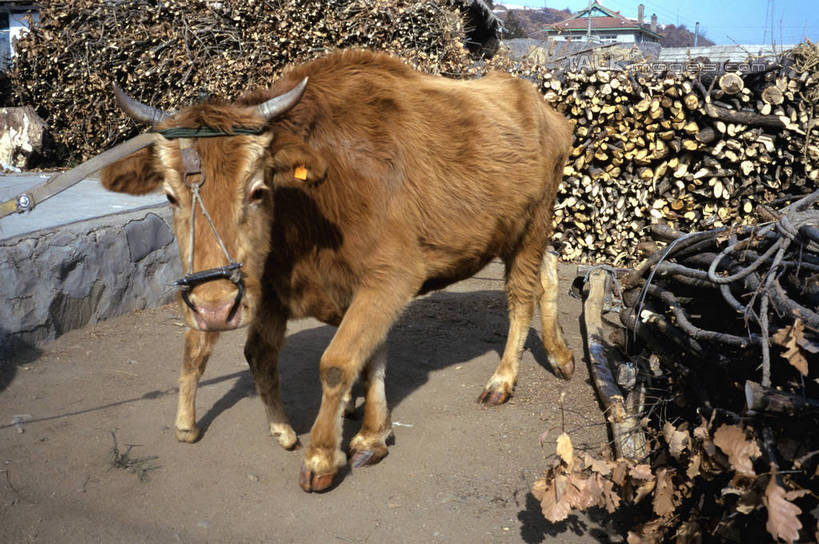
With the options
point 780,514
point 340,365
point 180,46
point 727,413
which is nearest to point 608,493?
point 727,413

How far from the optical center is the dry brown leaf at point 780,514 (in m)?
2.20

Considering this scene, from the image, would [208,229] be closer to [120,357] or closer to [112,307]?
[120,357]

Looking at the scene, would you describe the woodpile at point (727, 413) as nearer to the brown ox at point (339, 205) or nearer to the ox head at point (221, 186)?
the brown ox at point (339, 205)

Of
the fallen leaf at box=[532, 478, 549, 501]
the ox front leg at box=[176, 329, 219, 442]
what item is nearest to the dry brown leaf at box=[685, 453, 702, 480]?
the fallen leaf at box=[532, 478, 549, 501]

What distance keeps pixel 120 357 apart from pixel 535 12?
8955 cm

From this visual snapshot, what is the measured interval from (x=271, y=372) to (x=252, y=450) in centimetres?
45

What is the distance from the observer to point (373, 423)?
12.4 feet

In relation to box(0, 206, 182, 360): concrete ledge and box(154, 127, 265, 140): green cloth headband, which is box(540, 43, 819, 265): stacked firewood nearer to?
box(0, 206, 182, 360): concrete ledge

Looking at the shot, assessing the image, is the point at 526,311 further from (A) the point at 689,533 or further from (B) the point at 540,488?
(A) the point at 689,533

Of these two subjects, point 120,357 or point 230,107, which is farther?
point 120,357

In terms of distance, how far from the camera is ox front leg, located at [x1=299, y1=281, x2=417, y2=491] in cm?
337

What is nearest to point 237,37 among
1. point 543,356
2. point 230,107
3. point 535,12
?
point 543,356

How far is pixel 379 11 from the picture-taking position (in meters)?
9.41

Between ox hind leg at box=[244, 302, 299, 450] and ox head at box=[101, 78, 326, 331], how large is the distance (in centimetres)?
87
